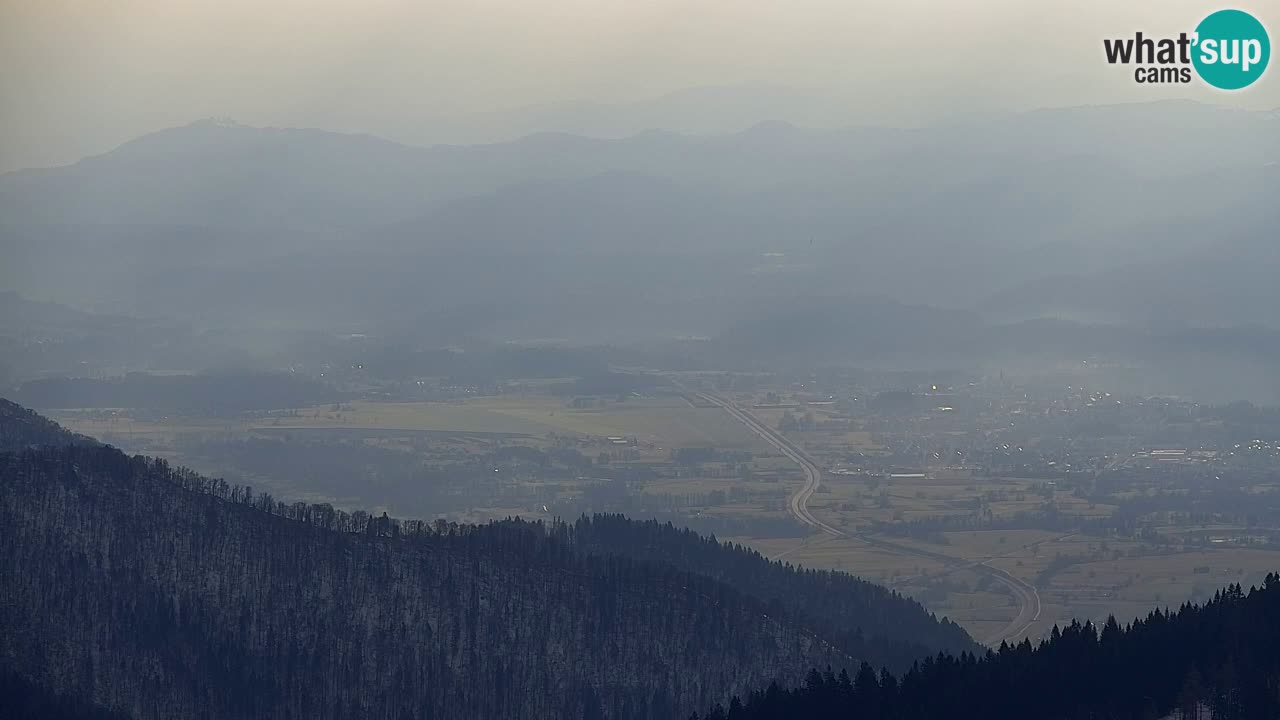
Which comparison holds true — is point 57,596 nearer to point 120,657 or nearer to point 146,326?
point 120,657

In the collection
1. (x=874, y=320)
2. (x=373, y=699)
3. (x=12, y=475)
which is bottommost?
(x=373, y=699)

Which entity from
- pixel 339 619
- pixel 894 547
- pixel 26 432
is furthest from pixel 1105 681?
pixel 26 432

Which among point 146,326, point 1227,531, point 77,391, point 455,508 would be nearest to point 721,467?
point 455,508

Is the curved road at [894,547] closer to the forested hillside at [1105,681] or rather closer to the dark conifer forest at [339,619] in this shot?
the dark conifer forest at [339,619]

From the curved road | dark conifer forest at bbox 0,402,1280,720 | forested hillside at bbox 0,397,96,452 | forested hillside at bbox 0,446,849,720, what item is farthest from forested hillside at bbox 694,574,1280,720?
forested hillside at bbox 0,397,96,452

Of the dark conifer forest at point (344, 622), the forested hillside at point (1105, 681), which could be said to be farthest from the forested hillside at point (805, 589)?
the forested hillside at point (1105, 681)
